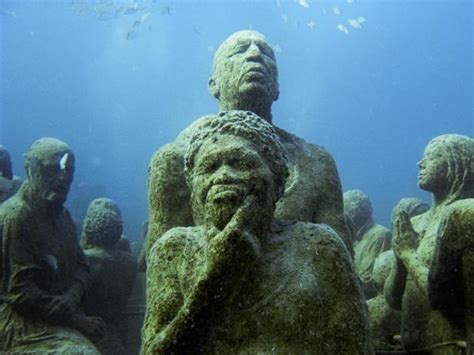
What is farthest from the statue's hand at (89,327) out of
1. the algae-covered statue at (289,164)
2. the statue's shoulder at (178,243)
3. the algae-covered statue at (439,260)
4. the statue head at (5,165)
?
the statue head at (5,165)

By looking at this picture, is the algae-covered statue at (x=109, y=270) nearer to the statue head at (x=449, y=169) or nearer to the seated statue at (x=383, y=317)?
the seated statue at (x=383, y=317)

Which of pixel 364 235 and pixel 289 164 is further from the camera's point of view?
pixel 364 235

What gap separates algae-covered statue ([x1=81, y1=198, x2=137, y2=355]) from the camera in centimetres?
708

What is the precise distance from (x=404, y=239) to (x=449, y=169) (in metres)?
0.97

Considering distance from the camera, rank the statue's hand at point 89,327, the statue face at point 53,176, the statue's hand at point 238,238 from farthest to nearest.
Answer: the statue face at point 53,176 → the statue's hand at point 89,327 → the statue's hand at point 238,238

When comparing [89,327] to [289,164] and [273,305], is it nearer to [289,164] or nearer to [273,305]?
[289,164]

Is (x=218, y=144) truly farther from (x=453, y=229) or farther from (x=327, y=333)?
(x=453, y=229)

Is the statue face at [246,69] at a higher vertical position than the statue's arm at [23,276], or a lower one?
higher

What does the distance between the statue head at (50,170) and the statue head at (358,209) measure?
15.6 ft

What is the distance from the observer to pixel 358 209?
28.9 feet

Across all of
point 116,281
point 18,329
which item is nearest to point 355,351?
point 18,329

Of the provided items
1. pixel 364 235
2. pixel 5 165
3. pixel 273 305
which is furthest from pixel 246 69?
Answer: pixel 5 165

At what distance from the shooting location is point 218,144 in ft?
8.61

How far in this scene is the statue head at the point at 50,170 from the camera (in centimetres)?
596
